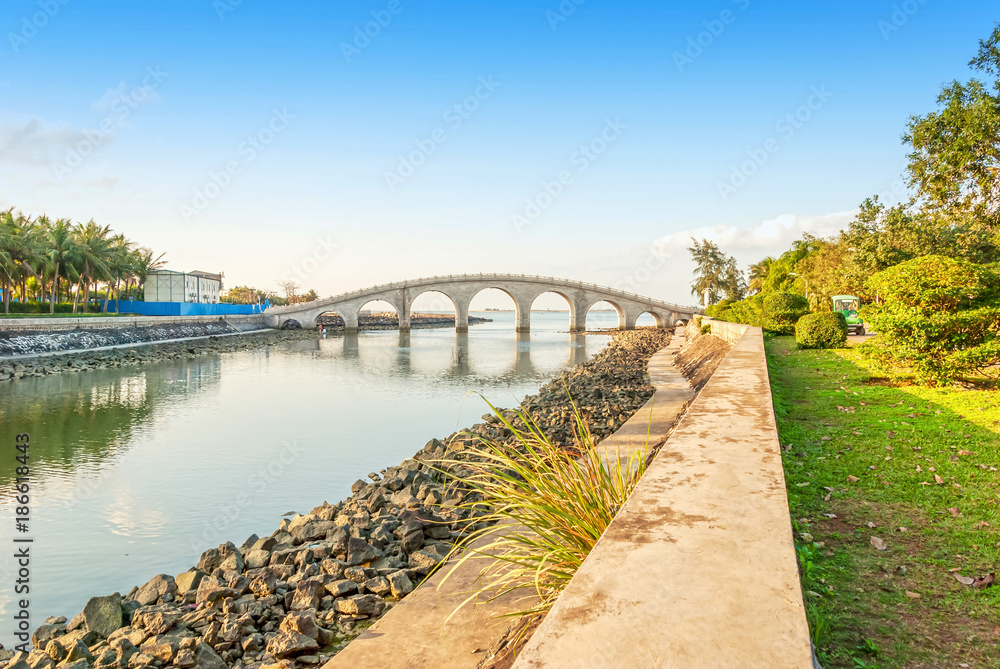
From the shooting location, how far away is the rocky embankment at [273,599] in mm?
3473

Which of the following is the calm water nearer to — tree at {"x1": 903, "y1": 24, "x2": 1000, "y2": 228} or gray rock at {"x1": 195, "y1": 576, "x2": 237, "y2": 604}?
gray rock at {"x1": 195, "y1": 576, "x2": 237, "y2": 604}

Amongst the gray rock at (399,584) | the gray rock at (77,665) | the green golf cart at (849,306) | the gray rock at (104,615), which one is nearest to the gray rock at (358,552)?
the gray rock at (399,584)

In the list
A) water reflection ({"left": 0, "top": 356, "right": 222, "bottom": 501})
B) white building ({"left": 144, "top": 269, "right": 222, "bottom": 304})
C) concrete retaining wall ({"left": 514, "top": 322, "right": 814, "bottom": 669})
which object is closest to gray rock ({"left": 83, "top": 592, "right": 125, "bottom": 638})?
concrete retaining wall ({"left": 514, "top": 322, "right": 814, "bottom": 669})

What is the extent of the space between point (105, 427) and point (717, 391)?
1264 cm

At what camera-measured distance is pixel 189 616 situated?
3.93 meters

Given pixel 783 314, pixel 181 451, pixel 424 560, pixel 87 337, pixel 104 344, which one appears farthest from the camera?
pixel 104 344

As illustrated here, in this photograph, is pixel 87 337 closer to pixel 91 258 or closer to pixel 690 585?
pixel 91 258

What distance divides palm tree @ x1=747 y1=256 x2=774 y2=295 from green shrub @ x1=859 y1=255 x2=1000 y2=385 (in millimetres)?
55547

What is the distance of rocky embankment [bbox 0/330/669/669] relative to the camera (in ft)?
11.4

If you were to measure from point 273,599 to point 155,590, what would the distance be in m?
1.10

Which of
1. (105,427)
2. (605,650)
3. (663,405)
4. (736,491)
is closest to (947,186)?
(663,405)

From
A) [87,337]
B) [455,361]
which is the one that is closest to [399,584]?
[455,361]

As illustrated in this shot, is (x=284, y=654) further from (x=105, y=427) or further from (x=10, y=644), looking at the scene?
(x=105, y=427)

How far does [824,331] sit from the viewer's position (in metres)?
16.3
